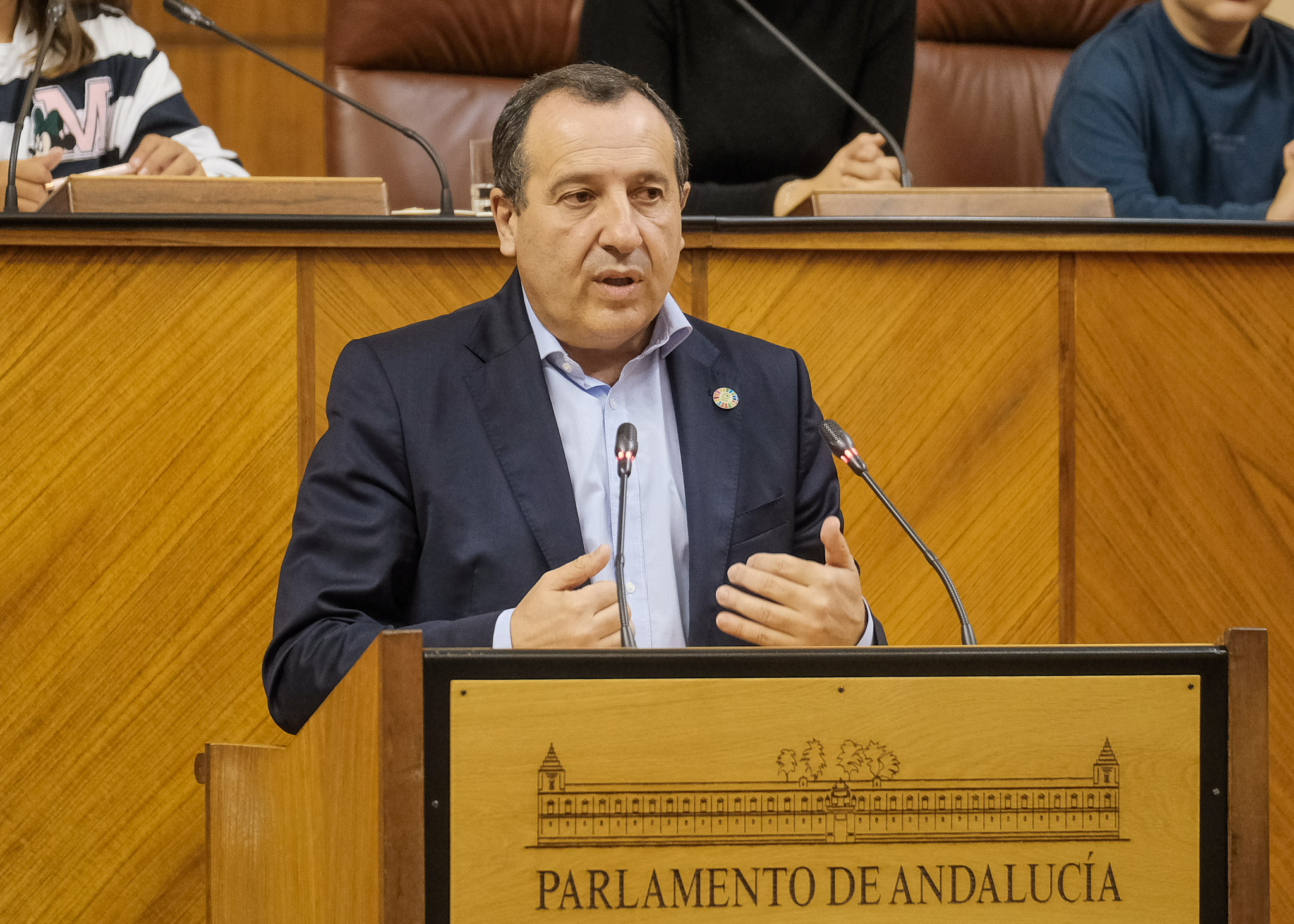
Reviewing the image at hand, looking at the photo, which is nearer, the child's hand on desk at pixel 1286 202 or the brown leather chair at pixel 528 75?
the child's hand on desk at pixel 1286 202

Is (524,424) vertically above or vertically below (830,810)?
above

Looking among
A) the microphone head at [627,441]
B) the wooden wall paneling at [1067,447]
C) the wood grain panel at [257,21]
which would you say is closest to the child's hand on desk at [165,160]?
the microphone head at [627,441]

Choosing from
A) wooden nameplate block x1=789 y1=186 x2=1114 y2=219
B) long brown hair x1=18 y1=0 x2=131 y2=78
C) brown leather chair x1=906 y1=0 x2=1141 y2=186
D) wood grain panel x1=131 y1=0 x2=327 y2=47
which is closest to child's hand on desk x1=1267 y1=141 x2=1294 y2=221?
wooden nameplate block x1=789 y1=186 x2=1114 y2=219

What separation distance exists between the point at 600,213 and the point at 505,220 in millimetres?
149

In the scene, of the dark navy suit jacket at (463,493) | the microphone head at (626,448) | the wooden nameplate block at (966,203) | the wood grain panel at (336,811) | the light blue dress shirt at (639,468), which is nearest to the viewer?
the wood grain panel at (336,811)

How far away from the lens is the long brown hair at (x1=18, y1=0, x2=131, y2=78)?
213cm

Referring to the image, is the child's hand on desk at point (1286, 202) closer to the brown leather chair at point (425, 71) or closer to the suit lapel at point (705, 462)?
the suit lapel at point (705, 462)

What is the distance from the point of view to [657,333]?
4.71ft

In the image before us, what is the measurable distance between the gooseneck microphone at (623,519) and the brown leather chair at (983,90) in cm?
194

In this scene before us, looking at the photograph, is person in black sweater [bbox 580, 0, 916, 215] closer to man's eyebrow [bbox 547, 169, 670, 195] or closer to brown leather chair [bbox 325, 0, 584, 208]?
brown leather chair [bbox 325, 0, 584, 208]

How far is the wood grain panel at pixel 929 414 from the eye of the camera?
170 cm

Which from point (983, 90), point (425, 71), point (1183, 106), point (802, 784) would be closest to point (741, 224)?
point (802, 784)

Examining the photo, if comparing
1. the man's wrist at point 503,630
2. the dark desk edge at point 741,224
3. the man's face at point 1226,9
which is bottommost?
the man's wrist at point 503,630

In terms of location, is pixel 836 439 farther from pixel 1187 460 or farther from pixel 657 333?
pixel 1187 460
